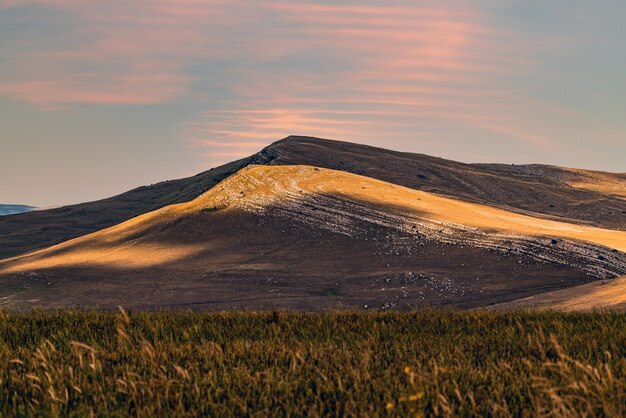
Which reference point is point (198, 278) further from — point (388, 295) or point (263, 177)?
point (263, 177)

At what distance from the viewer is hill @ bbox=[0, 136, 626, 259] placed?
83.7 meters

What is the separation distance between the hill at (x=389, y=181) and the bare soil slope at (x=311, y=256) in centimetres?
1922

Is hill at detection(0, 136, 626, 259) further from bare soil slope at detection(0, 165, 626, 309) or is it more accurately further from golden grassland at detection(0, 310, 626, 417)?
golden grassland at detection(0, 310, 626, 417)

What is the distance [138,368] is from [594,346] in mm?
5647

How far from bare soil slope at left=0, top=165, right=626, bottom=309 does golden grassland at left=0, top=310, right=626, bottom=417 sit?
25.6 meters

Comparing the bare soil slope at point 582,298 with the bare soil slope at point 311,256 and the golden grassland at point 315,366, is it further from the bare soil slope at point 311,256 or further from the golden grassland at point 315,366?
the golden grassland at point 315,366

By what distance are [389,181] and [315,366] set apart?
74.5 m

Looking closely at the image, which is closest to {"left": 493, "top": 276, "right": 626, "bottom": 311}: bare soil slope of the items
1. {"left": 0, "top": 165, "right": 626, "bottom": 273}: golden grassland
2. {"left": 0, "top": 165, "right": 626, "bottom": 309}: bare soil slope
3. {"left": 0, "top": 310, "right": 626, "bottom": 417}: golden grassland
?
{"left": 0, "top": 165, "right": 626, "bottom": 309}: bare soil slope

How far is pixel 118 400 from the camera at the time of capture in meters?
7.51

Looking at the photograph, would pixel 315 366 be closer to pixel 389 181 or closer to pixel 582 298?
pixel 582 298

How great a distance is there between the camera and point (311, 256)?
49062mm

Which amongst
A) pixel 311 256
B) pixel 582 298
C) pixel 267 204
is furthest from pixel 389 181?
pixel 582 298

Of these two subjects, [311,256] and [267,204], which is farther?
[267,204]

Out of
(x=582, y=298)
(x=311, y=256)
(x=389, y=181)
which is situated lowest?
(x=582, y=298)
